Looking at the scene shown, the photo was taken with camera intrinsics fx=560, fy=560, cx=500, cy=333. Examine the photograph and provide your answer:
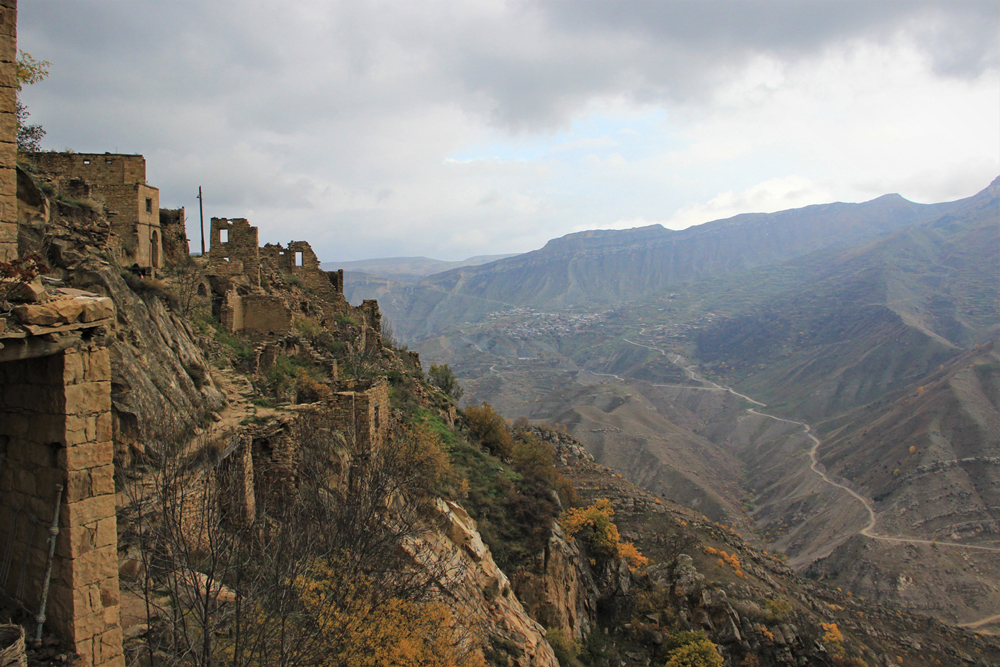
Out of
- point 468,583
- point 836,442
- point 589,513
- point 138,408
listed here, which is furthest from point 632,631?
point 836,442

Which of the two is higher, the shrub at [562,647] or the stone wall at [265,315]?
the stone wall at [265,315]

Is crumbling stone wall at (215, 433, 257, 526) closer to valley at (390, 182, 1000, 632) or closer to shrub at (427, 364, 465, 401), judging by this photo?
shrub at (427, 364, 465, 401)

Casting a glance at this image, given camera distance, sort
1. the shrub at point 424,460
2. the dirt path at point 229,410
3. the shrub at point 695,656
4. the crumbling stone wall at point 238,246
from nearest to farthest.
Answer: the dirt path at point 229,410, the shrub at point 424,460, the shrub at point 695,656, the crumbling stone wall at point 238,246

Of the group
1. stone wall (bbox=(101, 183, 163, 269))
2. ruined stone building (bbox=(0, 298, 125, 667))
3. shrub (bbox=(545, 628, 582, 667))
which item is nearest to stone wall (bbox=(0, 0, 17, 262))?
ruined stone building (bbox=(0, 298, 125, 667))

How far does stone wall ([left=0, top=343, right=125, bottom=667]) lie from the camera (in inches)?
206

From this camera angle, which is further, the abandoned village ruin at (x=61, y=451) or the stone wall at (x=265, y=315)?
the stone wall at (x=265, y=315)

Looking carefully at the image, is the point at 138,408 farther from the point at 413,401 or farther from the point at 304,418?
the point at 413,401

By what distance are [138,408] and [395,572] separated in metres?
6.04

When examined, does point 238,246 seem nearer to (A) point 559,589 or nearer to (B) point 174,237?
(B) point 174,237

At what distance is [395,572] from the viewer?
11711mm

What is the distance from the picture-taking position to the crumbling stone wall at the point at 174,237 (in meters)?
23.6

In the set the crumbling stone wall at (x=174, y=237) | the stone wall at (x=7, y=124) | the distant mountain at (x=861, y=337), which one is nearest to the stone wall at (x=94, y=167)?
the crumbling stone wall at (x=174, y=237)

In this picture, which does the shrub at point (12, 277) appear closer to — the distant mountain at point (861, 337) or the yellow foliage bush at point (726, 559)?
the yellow foliage bush at point (726, 559)

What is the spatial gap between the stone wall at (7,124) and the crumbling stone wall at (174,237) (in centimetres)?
1801
